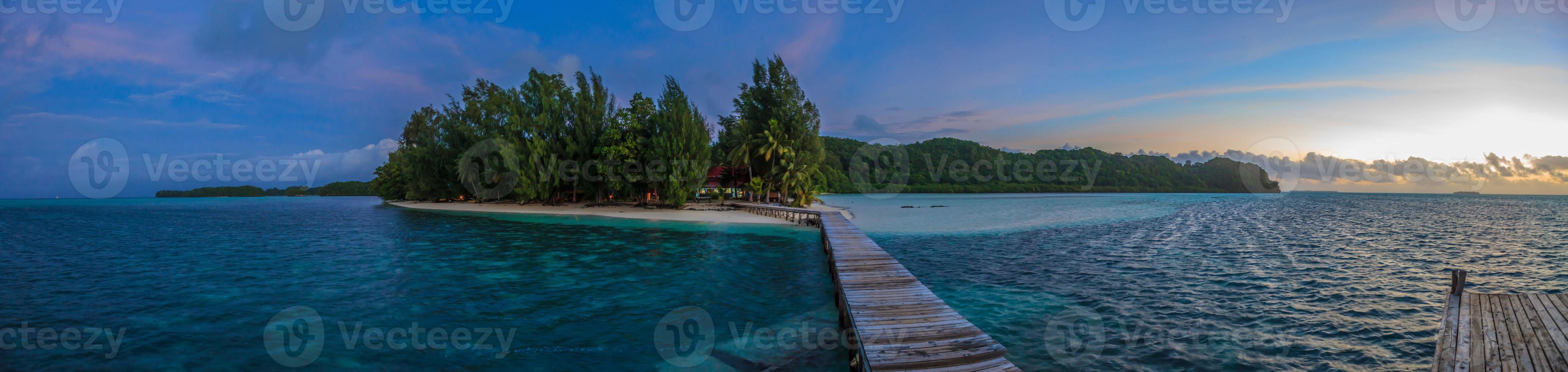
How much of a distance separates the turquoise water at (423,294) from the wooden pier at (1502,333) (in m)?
6.96

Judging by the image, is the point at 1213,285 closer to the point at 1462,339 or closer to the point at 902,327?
the point at 1462,339

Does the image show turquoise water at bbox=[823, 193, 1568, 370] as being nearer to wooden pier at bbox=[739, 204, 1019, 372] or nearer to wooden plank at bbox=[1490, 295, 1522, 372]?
wooden plank at bbox=[1490, 295, 1522, 372]

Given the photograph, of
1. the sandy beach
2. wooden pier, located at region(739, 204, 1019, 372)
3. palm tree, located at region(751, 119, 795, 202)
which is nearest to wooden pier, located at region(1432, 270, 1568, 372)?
wooden pier, located at region(739, 204, 1019, 372)

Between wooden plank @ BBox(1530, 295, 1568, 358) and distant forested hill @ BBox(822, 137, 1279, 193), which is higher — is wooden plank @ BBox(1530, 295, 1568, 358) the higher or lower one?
the lower one

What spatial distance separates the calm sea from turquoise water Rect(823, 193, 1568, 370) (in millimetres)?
71

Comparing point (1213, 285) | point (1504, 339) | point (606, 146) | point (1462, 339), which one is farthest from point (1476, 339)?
point (606, 146)

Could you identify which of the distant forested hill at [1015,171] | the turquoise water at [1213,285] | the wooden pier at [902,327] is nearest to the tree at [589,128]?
the turquoise water at [1213,285]

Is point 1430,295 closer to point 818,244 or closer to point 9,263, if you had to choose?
point 818,244

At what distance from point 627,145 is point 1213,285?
34074mm

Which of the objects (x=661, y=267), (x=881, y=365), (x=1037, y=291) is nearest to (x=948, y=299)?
(x=1037, y=291)

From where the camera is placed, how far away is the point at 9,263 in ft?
55.2

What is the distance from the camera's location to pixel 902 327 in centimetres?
681

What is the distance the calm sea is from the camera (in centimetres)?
762

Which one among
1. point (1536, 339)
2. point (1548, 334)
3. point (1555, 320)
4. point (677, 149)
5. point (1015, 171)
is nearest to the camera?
point (1536, 339)
